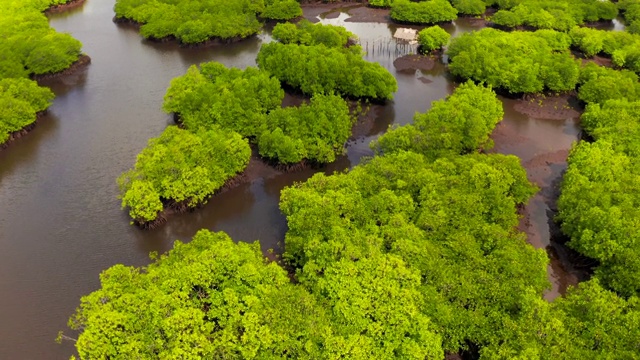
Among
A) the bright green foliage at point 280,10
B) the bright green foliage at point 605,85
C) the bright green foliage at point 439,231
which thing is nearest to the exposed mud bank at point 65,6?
the bright green foliage at point 280,10

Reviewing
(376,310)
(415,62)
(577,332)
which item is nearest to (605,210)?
(577,332)

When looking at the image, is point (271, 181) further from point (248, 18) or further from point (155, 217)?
point (248, 18)

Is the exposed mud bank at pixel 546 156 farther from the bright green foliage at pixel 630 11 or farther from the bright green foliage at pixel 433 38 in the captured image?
the bright green foliage at pixel 630 11

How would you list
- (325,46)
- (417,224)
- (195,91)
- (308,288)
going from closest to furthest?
(308,288) < (417,224) < (195,91) < (325,46)

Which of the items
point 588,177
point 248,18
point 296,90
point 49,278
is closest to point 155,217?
point 49,278

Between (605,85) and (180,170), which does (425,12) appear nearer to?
(605,85)

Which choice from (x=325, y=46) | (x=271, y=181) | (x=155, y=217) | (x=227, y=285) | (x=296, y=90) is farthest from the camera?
(x=325, y=46)

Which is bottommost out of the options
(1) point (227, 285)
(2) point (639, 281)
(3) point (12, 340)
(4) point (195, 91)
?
(3) point (12, 340)

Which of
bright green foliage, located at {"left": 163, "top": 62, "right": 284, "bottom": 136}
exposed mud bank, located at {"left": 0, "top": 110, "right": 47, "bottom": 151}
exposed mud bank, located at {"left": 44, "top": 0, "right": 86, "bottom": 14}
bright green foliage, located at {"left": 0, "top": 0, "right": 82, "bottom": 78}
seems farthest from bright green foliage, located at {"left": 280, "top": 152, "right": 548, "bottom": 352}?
exposed mud bank, located at {"left": 44, "top": 0, "right": 86, "bottom": 14}
